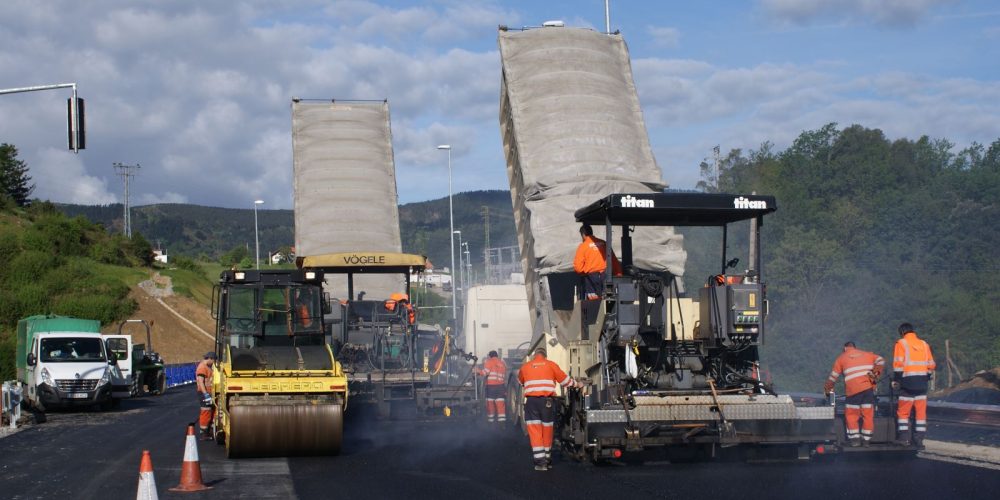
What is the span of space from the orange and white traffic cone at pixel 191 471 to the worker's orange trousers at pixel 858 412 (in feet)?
23.0

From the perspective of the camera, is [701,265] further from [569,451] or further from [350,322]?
[569,451]

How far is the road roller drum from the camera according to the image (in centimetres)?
1251

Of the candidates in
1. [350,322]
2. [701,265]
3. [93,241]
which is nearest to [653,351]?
[350,322]

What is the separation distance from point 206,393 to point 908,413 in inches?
367

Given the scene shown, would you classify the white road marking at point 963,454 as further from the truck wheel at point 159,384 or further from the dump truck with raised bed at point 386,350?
the truck wheel at point 159,384

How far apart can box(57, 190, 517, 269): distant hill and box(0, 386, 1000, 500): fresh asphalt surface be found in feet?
404

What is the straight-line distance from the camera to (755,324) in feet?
36.2

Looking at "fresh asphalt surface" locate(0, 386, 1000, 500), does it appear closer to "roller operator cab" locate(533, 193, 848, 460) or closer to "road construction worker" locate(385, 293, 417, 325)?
"roller operator cab" locate(533, 193, 848, 460)

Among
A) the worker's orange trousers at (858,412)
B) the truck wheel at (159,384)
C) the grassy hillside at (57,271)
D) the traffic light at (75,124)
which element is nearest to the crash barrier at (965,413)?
the worker's orange trousers at (858,412)

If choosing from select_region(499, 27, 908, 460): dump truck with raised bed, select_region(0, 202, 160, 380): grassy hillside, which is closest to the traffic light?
select_region(499, 27, 908, 460): dump truck with raised bed

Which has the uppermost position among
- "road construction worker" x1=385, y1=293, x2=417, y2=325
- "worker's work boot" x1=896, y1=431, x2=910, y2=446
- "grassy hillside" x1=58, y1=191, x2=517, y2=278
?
"grassy hillside" x1=58, y1=191, x2=517, y2=278

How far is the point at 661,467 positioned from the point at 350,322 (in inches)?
340

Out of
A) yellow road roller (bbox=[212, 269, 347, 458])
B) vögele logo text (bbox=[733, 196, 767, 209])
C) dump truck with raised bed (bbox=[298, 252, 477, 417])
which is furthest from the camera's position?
dump truck with raised bed (bbox=[298, 252, 477, 417])

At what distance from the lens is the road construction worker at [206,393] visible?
49.8 feet
